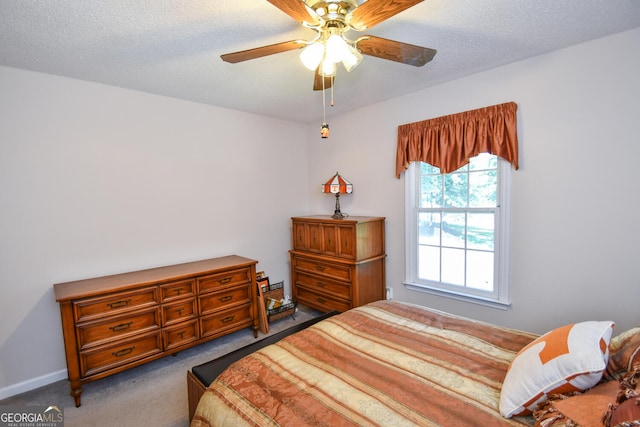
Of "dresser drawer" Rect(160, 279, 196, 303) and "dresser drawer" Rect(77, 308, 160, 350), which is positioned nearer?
"dresser drawer" Rect(77, 308, 160, 350)

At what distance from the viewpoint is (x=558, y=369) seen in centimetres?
110

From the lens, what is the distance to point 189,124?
10.3 ft

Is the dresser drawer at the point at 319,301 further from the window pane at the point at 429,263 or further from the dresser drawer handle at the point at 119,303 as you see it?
the dresser drawer handle at the point at 119,303

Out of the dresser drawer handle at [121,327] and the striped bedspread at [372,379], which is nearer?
the striped bedspread at [372,379]

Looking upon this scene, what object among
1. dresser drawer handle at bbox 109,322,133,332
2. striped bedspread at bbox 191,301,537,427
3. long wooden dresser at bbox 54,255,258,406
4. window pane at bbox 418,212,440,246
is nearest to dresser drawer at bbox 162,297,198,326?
long wooden dresser at bbox 54,255,258,406

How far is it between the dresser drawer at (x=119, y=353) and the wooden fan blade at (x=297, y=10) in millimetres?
2579

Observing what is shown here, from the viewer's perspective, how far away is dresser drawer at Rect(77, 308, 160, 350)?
7.23ft

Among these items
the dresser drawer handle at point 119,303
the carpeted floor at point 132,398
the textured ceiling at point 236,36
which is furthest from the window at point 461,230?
the dresser drawer handle at point 119,303

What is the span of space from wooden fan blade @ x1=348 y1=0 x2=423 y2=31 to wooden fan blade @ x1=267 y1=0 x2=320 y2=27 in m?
0.18

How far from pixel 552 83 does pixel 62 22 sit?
3.34 m

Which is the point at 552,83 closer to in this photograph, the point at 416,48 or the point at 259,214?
the point at 416,48

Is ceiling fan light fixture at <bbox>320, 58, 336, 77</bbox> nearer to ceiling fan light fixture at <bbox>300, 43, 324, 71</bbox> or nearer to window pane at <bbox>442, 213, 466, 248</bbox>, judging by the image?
ceiling fan light fixture at <bbox>300, 43, 324, 71</bbox>

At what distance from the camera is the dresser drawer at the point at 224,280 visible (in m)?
2.77

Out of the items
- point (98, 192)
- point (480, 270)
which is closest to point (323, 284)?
point (480, 270)
